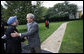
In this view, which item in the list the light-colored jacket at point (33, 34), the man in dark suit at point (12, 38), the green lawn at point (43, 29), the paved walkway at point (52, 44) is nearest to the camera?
the man in dark suit at point (12, 38)

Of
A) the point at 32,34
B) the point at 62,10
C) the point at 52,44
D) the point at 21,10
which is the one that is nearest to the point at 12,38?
the point at 32,34

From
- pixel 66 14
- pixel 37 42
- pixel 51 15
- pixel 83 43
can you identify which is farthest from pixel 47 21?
pixel 37 42

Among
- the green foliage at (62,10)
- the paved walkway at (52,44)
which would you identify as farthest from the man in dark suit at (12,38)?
the paved walkway at (52,44)

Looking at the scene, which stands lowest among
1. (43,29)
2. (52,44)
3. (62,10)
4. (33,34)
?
(52,44)

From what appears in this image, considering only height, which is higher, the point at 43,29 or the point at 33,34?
the point at 33,34

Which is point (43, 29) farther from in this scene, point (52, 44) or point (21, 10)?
point (21, 10)

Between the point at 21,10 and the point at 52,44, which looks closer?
the point at 21,10


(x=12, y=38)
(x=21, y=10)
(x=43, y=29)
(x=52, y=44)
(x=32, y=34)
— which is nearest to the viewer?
(x=12, y=38)

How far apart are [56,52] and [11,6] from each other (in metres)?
2.68

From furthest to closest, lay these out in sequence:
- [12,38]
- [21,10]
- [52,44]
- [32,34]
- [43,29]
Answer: [43,29]
[52,44]
[21,10]
[32,34]
[12,38]

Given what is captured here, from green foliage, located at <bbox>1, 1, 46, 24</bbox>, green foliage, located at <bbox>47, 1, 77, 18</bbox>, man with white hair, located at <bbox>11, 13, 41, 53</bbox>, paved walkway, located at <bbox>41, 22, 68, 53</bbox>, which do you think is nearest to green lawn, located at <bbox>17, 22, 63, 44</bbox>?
paved walkway, located at <bbox>41, 22, 68, 53</bbox>

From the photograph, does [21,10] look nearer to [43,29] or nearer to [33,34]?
[43,29]

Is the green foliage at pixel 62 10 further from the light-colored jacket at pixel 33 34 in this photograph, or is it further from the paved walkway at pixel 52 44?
the light-colored jacket at pixel 33 34

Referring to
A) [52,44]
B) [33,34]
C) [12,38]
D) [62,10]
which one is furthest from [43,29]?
[12,38]
